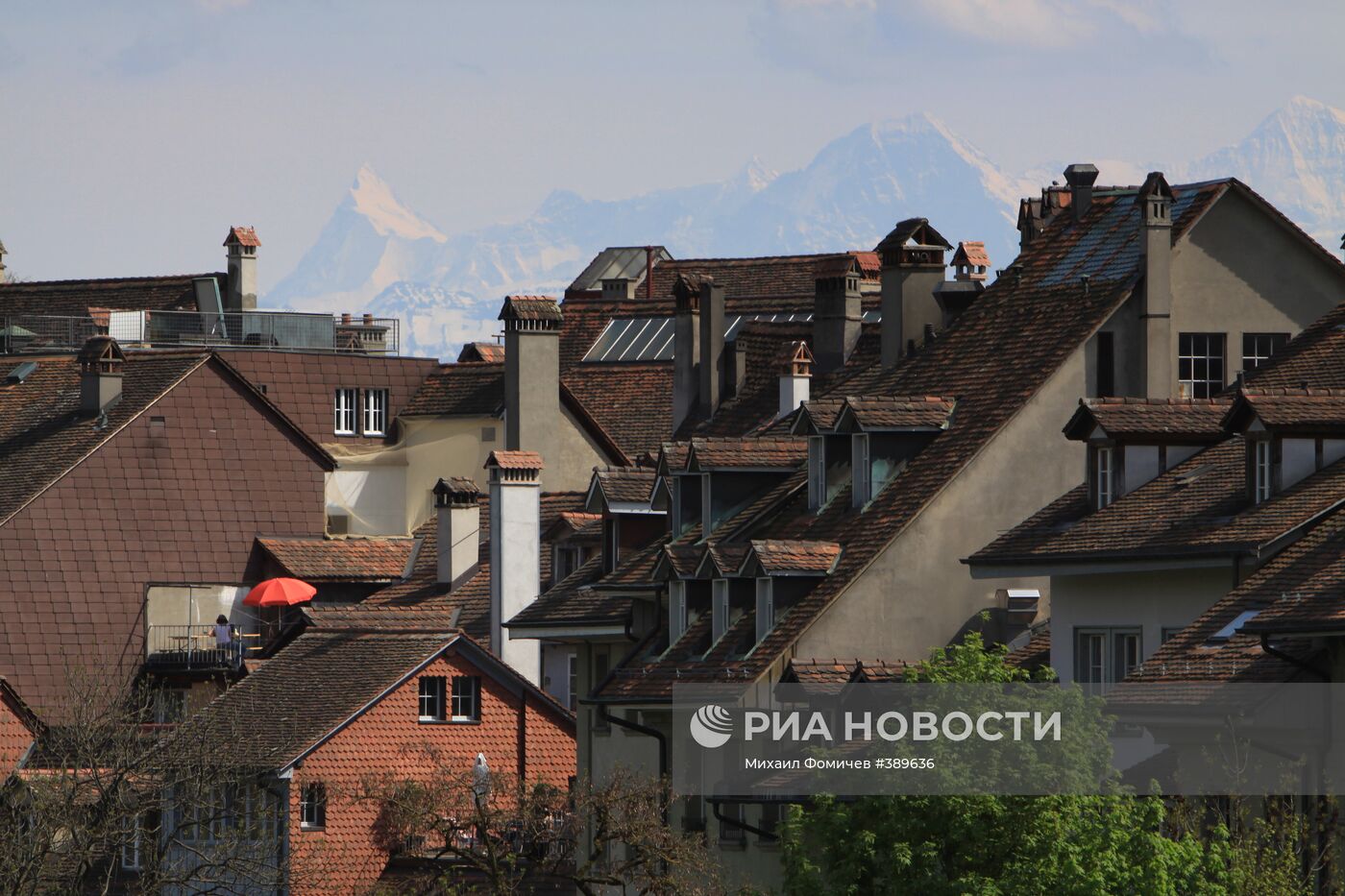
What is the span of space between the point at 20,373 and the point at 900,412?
54.4m

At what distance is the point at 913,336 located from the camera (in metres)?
59.8

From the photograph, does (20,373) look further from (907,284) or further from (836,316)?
(907,284)

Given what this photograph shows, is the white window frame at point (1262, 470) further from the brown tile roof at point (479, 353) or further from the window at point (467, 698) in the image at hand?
the brown tile roof at point (479, 353)

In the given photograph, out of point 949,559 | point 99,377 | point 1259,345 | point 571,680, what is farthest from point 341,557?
point 949,559

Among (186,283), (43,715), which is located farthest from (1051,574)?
(186,283)

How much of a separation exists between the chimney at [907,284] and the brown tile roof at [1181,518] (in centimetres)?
1229

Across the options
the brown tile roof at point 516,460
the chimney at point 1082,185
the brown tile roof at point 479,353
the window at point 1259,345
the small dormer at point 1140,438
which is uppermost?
the chimney at point 1082,185

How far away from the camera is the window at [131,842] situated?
61950 millimetres

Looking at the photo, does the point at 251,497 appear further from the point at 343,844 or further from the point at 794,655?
the point at 794,655

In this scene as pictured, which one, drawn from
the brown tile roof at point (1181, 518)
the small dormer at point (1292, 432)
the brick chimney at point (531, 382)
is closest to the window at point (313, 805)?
the brick chimney at point (531, 382)

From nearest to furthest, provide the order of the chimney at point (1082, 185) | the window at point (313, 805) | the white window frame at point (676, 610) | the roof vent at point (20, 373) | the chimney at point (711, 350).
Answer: the white window frame at point (676, 610) → the chimney at point (1082, 185) → the window at point (313, 805) → the chimney at point (711, 350) → the roof vent at point (20, 373)

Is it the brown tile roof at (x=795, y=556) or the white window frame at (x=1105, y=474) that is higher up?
the white window frame at (x=1105, y=474)

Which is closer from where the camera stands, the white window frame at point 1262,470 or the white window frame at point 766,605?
the white window frame at point 1262,470

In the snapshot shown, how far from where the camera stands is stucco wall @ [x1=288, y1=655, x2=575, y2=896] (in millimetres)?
68188
